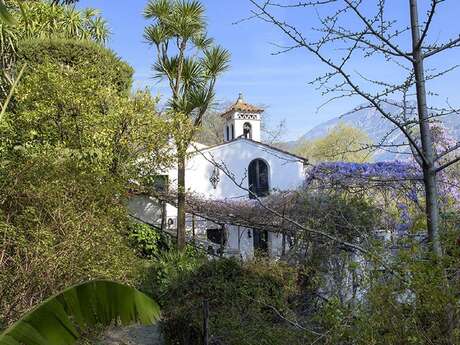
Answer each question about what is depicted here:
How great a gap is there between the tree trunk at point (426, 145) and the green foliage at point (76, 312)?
2079 mm

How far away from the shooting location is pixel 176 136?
43.3 feet

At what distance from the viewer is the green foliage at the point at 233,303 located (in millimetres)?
6512

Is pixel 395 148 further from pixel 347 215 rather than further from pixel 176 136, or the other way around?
pixel 176 136

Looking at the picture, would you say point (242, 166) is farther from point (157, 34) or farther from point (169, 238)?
point (157, 34)

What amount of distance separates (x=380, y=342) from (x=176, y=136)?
34.2ft

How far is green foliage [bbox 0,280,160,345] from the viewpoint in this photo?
265 centimetres

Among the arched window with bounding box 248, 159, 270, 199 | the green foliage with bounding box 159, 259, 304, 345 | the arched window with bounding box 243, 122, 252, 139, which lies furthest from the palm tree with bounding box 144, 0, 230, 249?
the arched window with bounding box 243, 122, 252, 139

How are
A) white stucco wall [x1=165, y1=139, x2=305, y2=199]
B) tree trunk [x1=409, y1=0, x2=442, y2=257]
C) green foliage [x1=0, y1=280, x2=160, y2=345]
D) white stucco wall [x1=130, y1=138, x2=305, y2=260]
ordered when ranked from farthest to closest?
white stucco wall [x1=165, y1=139, x2=305, y2=199] < white stucco wall [x1=130, y1=138, x2=305, y2=260] < tree trunk [x1=409, y1=0, x2=442, y2=257] < green foliage [x1=0, y1=280, x2=160, y2=345]

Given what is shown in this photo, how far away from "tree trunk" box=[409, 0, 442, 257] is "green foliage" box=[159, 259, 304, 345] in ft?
9.76

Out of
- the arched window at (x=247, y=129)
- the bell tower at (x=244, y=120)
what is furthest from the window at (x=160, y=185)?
the arched window at (x=247, y=129)

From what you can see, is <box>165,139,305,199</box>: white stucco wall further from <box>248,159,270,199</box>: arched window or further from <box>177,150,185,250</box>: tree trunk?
<box>177,150,185,250</box>: tree trunk

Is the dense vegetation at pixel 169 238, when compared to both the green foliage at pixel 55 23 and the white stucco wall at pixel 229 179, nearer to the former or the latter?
the green foliage at pixel 55 23

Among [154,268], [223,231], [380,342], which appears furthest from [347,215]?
[223,231]

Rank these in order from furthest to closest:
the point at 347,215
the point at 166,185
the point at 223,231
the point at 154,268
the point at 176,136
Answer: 1. the point at 223,231
2. the point at 166,185
3. the point at 176,136
4. the point at 154,268
5. the point at 347,215
